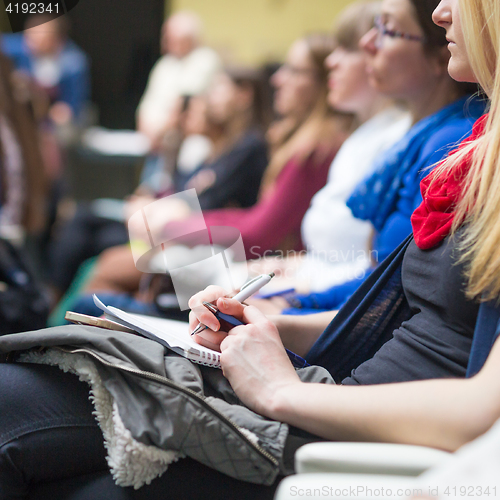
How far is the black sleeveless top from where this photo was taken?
2.46 ft

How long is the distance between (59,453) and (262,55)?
5305 mm

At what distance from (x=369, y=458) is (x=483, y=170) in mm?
431

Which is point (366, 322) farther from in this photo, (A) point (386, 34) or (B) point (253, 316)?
(A) point (386, 34)

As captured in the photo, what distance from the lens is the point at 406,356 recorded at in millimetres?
822

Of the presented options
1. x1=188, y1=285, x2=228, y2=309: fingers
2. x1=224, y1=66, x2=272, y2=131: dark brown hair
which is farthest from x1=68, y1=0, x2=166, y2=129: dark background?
x1=188, y1=285, x2=228, y2=309: fingers

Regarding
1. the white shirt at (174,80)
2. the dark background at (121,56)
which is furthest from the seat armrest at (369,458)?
the dark background at (121,56)

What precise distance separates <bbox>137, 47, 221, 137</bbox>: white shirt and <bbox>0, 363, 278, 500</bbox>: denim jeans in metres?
3.77

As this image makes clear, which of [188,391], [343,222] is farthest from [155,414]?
[343,222]

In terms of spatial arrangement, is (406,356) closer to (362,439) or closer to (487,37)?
(362,439)

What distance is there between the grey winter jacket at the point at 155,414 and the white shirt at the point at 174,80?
149 inches

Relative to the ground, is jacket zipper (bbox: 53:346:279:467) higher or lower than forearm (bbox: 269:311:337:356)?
higher

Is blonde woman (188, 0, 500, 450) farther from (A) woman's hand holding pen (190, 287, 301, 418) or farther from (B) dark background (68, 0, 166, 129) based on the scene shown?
(B) dark background (68, 0, 166, 129)

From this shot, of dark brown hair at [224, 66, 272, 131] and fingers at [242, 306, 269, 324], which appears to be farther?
dark brown hair at [224, 66, 272, 131]

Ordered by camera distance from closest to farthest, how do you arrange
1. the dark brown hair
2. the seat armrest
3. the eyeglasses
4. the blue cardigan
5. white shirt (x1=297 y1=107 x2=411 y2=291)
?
the seat armrest
the blue cardigan
the eyeglasses
white shirt (x1=297 y1=107 x2=411 y2=291)
the dark brown hair
